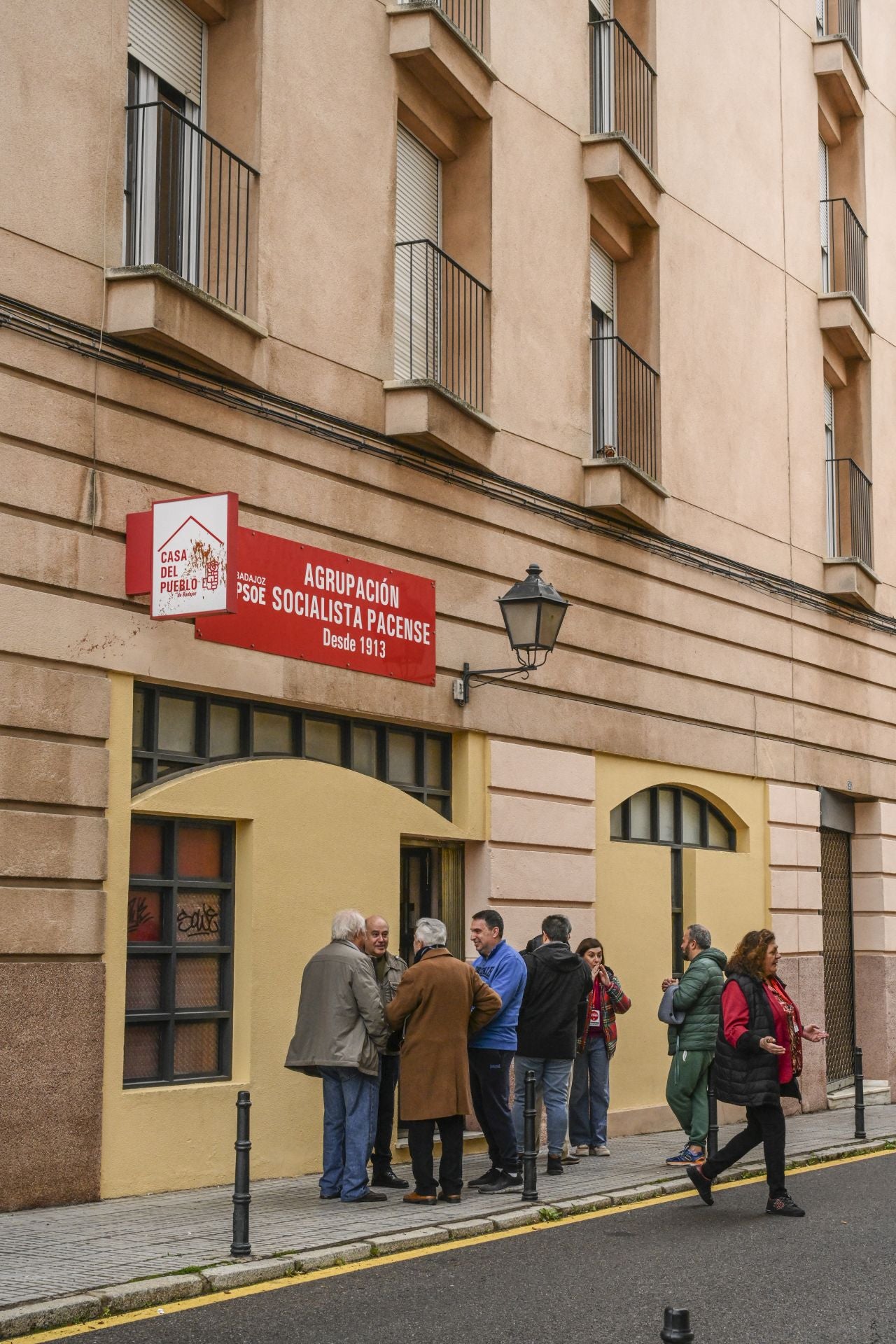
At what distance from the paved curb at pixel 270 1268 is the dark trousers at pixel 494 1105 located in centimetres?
54

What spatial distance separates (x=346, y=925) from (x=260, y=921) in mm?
1058

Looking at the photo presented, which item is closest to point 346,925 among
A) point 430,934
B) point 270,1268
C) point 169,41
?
point 430,934

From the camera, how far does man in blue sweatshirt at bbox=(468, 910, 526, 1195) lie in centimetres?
1102

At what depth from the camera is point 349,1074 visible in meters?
10.5

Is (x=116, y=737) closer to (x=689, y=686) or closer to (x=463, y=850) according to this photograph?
(x=463, y=850)

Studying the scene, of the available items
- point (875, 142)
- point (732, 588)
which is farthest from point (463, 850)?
point (875, 142)

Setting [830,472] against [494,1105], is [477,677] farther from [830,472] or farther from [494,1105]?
[830,472]

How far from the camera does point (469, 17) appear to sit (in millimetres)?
14844

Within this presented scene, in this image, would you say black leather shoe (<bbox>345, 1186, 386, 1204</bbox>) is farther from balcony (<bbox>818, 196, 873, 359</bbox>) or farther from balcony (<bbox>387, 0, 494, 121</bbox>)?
balcony (<bbox>818, 196, 873, 359</bbox>)

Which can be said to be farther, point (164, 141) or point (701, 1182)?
point (164, 141)

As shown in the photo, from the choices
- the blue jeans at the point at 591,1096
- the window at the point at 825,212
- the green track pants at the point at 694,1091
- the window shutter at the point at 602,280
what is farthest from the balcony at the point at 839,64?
the green track pants at the point at 694,1091

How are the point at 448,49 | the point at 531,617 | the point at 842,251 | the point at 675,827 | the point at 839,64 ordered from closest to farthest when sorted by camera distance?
the point at 531,617 → the point at 448,49 → the point at 675,827 → the point at 839,64 → the point at 842,251

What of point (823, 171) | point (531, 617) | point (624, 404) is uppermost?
point (823, 171)

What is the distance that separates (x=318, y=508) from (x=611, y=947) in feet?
18.2
